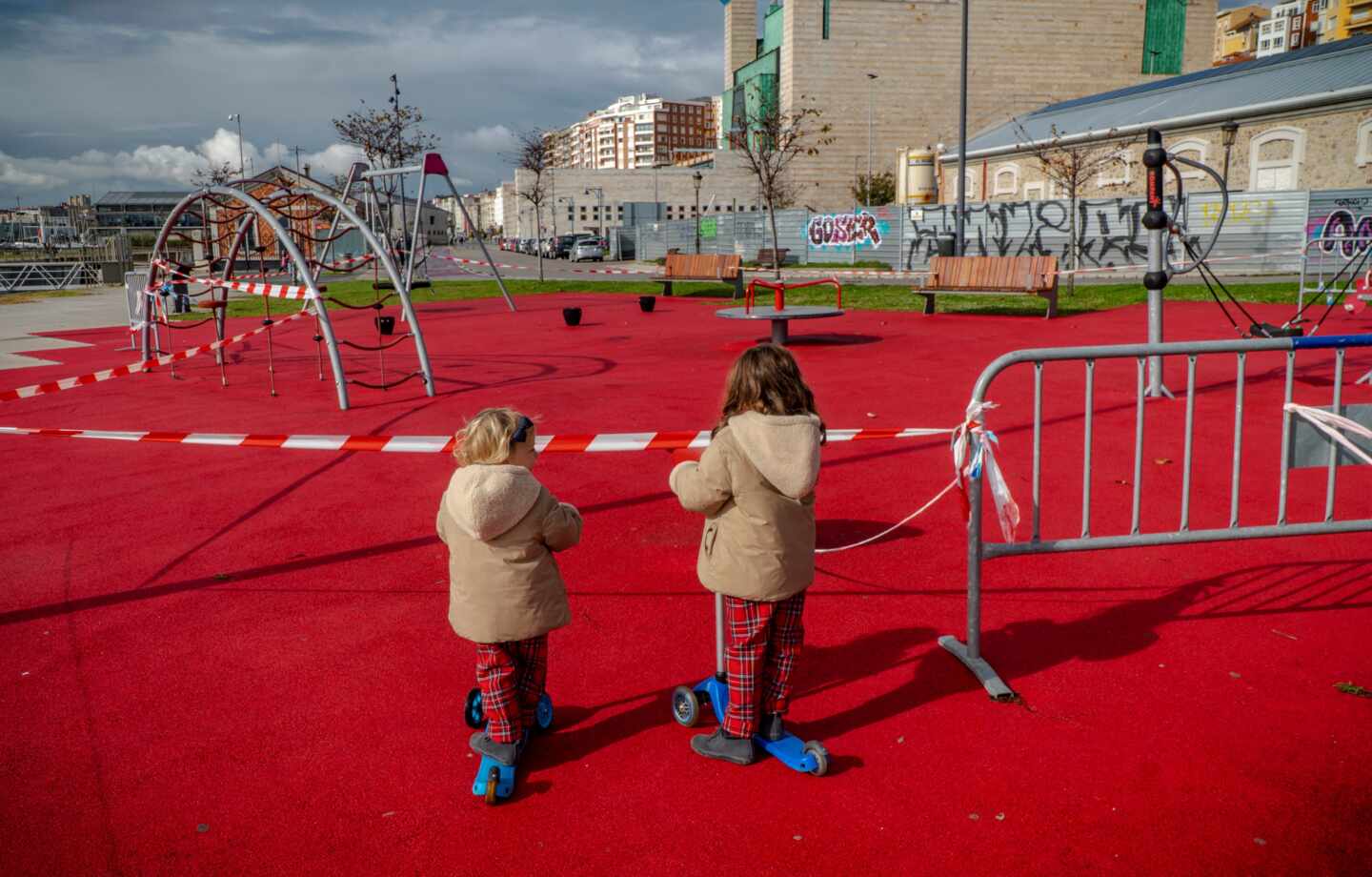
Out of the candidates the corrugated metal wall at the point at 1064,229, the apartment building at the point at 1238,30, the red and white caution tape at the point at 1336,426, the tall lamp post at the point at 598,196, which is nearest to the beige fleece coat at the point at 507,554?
the red and white caution tape at the point at 1336,426

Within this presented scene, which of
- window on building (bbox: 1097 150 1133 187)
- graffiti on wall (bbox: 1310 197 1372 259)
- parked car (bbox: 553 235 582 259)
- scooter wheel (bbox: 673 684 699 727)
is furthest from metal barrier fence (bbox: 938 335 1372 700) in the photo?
parked car (bbox: 553 235 582 259)

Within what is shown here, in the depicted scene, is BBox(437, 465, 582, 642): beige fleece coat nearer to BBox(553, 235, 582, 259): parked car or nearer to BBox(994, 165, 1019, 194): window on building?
BBox(994, 165, 1019, 194): window on building

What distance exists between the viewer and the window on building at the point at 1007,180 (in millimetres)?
48406

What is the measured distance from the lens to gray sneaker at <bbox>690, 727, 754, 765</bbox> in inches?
134

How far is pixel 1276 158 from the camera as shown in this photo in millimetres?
37000

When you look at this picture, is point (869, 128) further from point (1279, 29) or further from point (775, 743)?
point (1279, 29)

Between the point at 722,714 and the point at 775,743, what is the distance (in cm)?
23

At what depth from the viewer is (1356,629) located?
4395 mm

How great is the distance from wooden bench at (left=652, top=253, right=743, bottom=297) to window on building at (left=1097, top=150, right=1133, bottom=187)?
2508 cm

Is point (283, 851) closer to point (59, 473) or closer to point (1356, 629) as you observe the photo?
point (1356, 629)

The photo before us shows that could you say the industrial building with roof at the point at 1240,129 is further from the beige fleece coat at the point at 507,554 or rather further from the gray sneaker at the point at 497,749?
the gray sneaker at the point at 497,749

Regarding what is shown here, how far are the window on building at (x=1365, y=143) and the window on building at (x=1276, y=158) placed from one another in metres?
2.07

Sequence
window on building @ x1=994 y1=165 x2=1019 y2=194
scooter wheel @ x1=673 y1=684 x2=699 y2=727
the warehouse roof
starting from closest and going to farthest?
scooter wheel @ x1=673 y1=684 x2=699 y2=727 < the warehouse roof < window on building @ x1=994 y1=165 x2=1019 y2=194

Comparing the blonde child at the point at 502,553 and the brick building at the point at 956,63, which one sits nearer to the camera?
the blonde child at the point at 502,553
